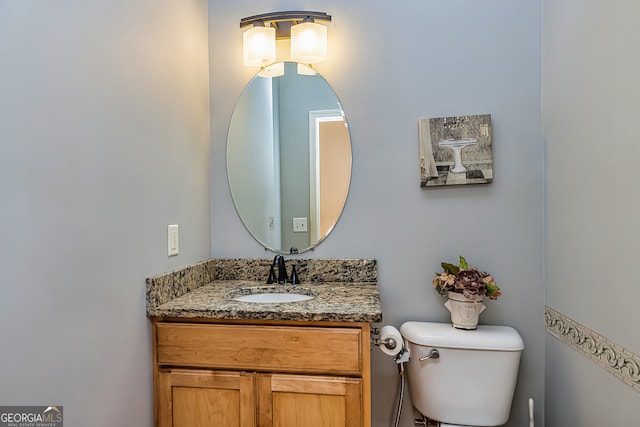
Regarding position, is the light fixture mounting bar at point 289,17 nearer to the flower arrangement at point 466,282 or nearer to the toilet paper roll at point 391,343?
the flower arrangement at point 466,282

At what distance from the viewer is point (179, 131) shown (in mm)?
1534

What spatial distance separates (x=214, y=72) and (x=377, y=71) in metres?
0.79

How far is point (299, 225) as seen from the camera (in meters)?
1.79

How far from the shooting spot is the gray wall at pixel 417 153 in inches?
63.2

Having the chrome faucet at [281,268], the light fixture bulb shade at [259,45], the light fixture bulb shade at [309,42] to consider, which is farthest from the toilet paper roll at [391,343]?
the light fixture bulb shade at [259,45]

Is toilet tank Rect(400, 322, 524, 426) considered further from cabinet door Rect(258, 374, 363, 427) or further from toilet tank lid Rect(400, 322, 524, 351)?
cabinet door Rect(258, 374, 363, 427)

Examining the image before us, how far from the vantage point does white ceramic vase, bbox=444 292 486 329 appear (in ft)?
4.87

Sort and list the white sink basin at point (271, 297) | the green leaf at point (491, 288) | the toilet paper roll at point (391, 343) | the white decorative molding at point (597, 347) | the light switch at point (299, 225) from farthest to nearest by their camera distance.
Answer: the light switch at point (299, 225)
the white sink basin at point (271, 297)
the green leaf at point (491, 288)
the toilet paper roll at point (391, 343)
the white decorative molding at point (597, 347)

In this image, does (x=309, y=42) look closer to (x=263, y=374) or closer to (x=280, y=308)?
(x=280, y=308)

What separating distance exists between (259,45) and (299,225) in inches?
33.5

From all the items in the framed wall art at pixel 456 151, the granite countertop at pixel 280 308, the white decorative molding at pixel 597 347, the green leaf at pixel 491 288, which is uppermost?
the framed wall art at pixel 456 151

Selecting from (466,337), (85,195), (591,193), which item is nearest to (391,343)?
(466,337)

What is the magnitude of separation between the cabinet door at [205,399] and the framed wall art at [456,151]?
Result: 1095 mm

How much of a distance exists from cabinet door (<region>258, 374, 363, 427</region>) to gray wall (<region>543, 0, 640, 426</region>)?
0.76 meters
